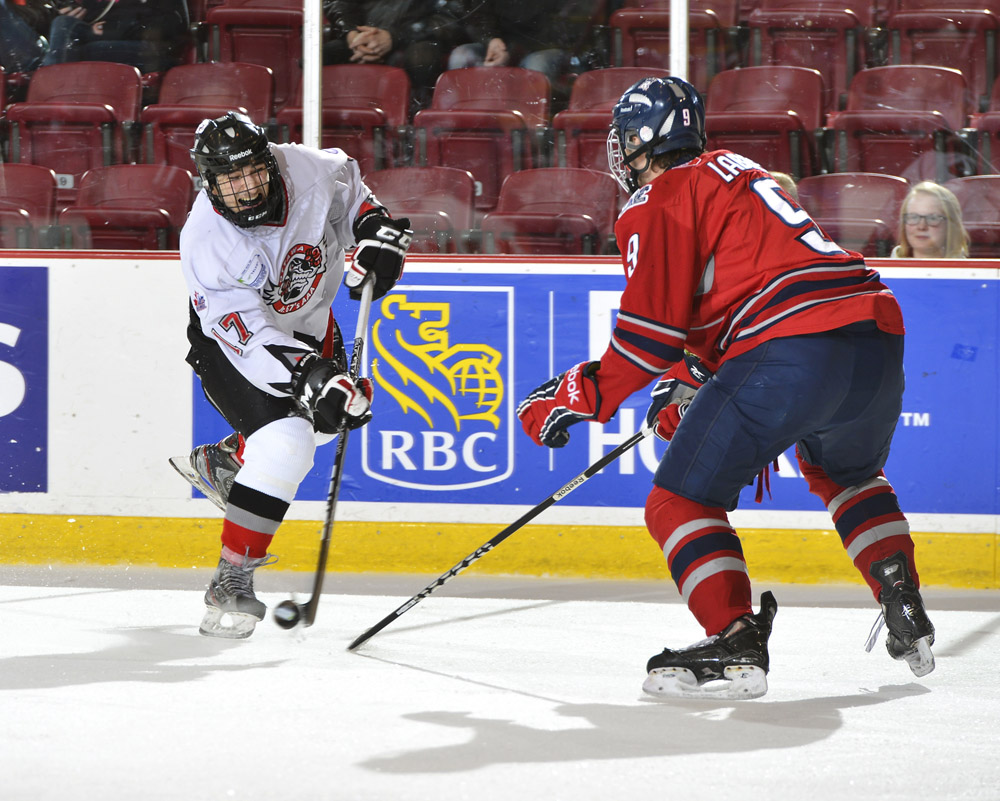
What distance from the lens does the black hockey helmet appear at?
2.62 m

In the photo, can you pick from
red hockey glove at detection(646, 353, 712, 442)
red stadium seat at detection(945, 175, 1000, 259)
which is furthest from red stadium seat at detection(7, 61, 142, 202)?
red stadium seat at detection(945, 175, 1000, 259)

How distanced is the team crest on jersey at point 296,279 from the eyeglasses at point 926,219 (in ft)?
5.66

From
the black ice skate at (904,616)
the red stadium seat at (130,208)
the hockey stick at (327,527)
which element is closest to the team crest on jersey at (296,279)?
the hockey stick at (327,527)

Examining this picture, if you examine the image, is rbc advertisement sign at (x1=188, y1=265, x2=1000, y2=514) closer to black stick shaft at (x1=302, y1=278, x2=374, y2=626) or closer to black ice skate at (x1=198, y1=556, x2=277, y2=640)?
black stick shaft at (x1=302, y1=278, x2=374, y2=626)

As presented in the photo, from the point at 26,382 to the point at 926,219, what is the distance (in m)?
2.64

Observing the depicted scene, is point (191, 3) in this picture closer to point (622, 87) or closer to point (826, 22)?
point (622, 87)

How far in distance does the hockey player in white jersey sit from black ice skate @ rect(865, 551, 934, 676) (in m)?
1.09

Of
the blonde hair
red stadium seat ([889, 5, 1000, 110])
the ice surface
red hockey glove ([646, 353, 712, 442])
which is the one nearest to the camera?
the ice surface

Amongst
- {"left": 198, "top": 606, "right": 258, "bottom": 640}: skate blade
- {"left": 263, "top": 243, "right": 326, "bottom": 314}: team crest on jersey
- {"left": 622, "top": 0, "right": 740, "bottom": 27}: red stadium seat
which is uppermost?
{"left": 622, "top": 0, "right": 740, "bottom": 27}: red stadium seat

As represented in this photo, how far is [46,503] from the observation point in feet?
12.5

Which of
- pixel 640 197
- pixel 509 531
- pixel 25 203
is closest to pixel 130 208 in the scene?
pixel 25 203

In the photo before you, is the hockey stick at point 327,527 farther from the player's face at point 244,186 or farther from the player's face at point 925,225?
the player's face at point 925,225

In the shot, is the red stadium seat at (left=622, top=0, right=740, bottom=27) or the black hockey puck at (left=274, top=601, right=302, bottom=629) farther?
the red stadium seat at (left=622, top=0, right=740, bottom=27)

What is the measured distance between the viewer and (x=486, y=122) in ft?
13.2
